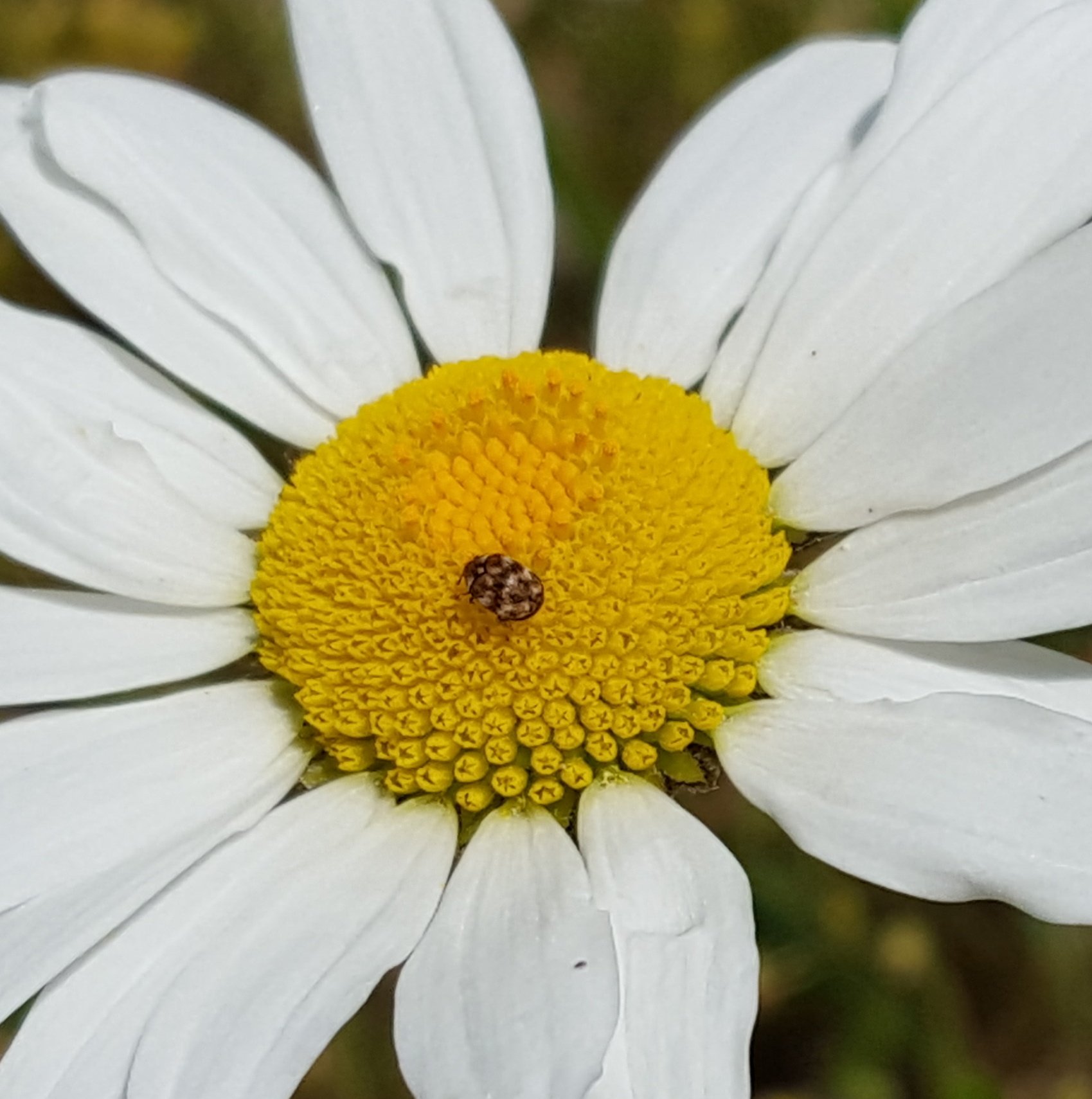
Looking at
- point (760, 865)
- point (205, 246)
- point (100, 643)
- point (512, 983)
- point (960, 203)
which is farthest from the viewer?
point (760, 865)

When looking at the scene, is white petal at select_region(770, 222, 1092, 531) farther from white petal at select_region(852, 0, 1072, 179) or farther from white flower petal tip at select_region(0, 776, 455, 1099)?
white flower petal tip at select_region(0, 776, 455, 1099)

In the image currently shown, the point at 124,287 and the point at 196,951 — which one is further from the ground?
the point at 124,287

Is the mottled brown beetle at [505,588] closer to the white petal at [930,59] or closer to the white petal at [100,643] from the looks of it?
the white petal at [100,643]

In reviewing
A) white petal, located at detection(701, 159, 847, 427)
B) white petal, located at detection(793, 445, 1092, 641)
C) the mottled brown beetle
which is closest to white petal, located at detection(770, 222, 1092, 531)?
white petal, located at detection(793, 445, 1092, 641)

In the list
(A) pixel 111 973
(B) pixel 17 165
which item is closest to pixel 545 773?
(A) pixel 111 973

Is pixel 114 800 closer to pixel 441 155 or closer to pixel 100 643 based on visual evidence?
pixel 100 643

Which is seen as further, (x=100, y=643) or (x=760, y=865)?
(x=760, y=865)

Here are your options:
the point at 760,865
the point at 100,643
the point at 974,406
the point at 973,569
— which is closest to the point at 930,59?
the point at 974,406
